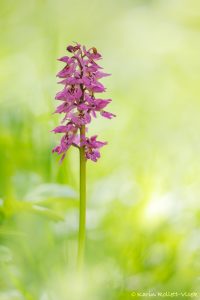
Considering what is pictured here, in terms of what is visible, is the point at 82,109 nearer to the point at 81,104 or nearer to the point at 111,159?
the point at 81,104

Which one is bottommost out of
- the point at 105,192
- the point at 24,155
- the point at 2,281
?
the point at 2,281

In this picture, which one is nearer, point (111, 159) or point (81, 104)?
point (81, 104)

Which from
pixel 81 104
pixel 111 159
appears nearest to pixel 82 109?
pixel 81 104

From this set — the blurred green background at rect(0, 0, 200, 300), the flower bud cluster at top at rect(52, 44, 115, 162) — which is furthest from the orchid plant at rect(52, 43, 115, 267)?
the blurred green background at rect(0, 0, 200, 300)

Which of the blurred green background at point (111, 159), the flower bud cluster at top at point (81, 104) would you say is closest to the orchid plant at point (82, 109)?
the flower bud cluster at top at point (81, 104)

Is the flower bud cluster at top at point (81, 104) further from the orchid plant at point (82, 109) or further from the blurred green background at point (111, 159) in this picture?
the blurred green background at point (111, 159)

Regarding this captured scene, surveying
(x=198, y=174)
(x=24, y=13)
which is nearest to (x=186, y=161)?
(x=198, y=174)

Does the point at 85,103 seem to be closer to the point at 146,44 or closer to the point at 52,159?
the point at 52,159

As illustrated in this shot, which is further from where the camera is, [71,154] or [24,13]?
[24,13]

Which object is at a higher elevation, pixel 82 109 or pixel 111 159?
pixel 111 159
